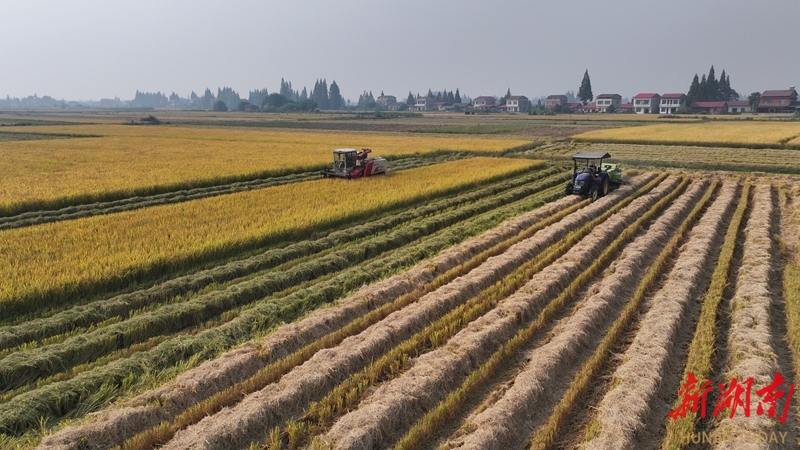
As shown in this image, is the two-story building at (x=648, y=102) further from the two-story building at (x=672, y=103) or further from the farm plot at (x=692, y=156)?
the farm plot at (x=692, y=156)

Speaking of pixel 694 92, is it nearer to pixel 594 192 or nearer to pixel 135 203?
pixel 594 192

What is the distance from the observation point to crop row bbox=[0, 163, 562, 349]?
346 inches

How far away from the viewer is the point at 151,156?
34188 mm

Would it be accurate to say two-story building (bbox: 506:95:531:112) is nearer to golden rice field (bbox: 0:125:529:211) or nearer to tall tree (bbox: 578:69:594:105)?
tall tree (bbox: 578:69:594:105)

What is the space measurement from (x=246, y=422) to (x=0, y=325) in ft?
20.1

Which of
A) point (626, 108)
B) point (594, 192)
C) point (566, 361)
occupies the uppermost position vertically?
point (626, 108)

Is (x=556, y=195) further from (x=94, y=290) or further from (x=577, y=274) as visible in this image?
(x=94, y=290)

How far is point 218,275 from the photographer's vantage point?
11438 millimetres

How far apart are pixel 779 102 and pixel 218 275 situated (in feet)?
542

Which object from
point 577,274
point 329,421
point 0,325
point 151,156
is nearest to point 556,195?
point 577,274

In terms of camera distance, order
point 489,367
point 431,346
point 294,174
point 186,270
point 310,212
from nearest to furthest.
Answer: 1. point 489,367
2. point 431,346
3. point 186,270
4. point 310,212
5. point 294,174

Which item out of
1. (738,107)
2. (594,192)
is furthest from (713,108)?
(594,192)

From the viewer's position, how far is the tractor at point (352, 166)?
25297 mm

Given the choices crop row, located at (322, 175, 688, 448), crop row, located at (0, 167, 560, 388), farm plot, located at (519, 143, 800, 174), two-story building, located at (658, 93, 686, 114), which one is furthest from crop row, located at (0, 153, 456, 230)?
two-story building, located at (658, 93, 686, 114)
